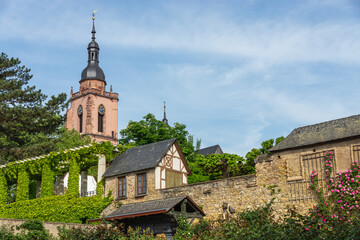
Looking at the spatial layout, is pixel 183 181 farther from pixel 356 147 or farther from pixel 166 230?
pixel 356 147

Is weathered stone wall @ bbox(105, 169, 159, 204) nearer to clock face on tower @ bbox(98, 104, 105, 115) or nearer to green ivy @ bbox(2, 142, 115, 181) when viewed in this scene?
green ivy @ bbox(2, 142, 115, 181)

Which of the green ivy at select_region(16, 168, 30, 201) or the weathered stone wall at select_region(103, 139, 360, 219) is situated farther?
the green ivy at select_region(16, 168, 30, 201)

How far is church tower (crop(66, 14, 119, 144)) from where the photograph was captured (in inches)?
3095

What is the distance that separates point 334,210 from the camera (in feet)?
58.3

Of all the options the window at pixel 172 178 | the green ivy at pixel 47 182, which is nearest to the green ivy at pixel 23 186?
the green ivy at pixel 47 182

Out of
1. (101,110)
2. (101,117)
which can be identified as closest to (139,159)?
(101,110)

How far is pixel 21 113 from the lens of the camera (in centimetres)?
3117

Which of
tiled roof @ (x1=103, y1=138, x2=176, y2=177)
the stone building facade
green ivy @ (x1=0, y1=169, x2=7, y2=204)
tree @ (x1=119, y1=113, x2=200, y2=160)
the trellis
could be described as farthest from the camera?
tree @ (x1=119, y1=113, x2=200, y2=160)

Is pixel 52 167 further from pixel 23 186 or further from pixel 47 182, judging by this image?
pixel 23 186

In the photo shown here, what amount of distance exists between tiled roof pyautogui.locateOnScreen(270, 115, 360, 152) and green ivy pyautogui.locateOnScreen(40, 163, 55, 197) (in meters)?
15.8

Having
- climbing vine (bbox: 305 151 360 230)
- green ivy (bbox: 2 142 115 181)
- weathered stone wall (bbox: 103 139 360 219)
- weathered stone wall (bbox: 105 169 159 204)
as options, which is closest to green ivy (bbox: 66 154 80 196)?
green ivy (bbox: 2 142 115 181)

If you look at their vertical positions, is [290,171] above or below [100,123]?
below

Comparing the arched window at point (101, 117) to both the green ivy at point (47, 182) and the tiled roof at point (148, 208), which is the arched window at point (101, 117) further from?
the tiled roof at point (148, 208)

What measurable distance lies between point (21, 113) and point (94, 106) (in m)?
48.2
